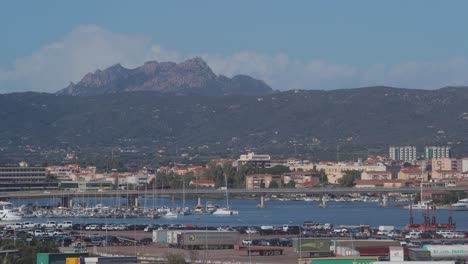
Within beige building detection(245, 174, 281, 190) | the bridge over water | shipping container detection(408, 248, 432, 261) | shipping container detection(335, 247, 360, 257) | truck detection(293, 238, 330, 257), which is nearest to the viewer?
shipping container detection(408, 248, 432, 261)

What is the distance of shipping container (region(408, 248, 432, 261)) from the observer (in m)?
36.5

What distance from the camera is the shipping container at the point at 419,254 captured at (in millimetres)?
36469

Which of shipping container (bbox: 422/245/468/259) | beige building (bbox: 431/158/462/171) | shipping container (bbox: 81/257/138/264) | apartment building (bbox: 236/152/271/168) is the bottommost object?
shipping container (bbox: 422/245/468/259)

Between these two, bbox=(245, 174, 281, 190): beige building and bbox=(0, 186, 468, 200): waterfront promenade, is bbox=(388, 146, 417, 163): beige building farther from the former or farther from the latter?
bbox=(0, 186, 468, 200): waterfront promenade

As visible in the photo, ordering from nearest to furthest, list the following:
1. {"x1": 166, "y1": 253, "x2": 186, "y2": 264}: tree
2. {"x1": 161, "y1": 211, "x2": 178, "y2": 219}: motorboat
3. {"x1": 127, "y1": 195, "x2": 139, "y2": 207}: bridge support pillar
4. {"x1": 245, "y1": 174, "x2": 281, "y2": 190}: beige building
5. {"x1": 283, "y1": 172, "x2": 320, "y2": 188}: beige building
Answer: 1. {"x1": 166, "y1": 253, "x2": 186, "y2": 264}: tree
2. {"x1": 161, "y1": 211, "x2": 178, "y2": 219}: motorboat
3. {"x1": 127, "y1": 195, "x2": 139, "y2": 207}: bridge support pillar
4. {"x1": 245, "y1": 174, "x2": 281, "y2": 190}: beige building
5. {"x1": 283, "y1": 172, "x2": 320, "y2": 188}: beige building

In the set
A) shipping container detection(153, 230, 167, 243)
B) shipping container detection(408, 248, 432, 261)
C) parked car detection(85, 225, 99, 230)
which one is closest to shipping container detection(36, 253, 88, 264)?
shipping container detection(408, 248, 432, 261)

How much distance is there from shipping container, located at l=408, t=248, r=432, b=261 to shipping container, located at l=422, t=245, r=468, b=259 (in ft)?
1.70

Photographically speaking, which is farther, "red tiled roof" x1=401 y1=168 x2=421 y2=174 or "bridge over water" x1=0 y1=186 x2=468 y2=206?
"red tiled roof" x1=401 y1=168 x2=421 y2=174

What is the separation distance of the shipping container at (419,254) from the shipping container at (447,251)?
0.52 m

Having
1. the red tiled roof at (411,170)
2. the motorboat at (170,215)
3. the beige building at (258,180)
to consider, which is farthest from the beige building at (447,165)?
the motorboat at (170,215)

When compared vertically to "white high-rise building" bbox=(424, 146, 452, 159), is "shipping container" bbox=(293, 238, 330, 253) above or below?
below

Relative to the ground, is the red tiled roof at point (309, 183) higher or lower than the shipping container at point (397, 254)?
higher

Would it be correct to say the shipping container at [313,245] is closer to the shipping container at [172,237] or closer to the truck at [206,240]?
the truck at [206,240]

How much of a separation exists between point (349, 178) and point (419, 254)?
8057cm
